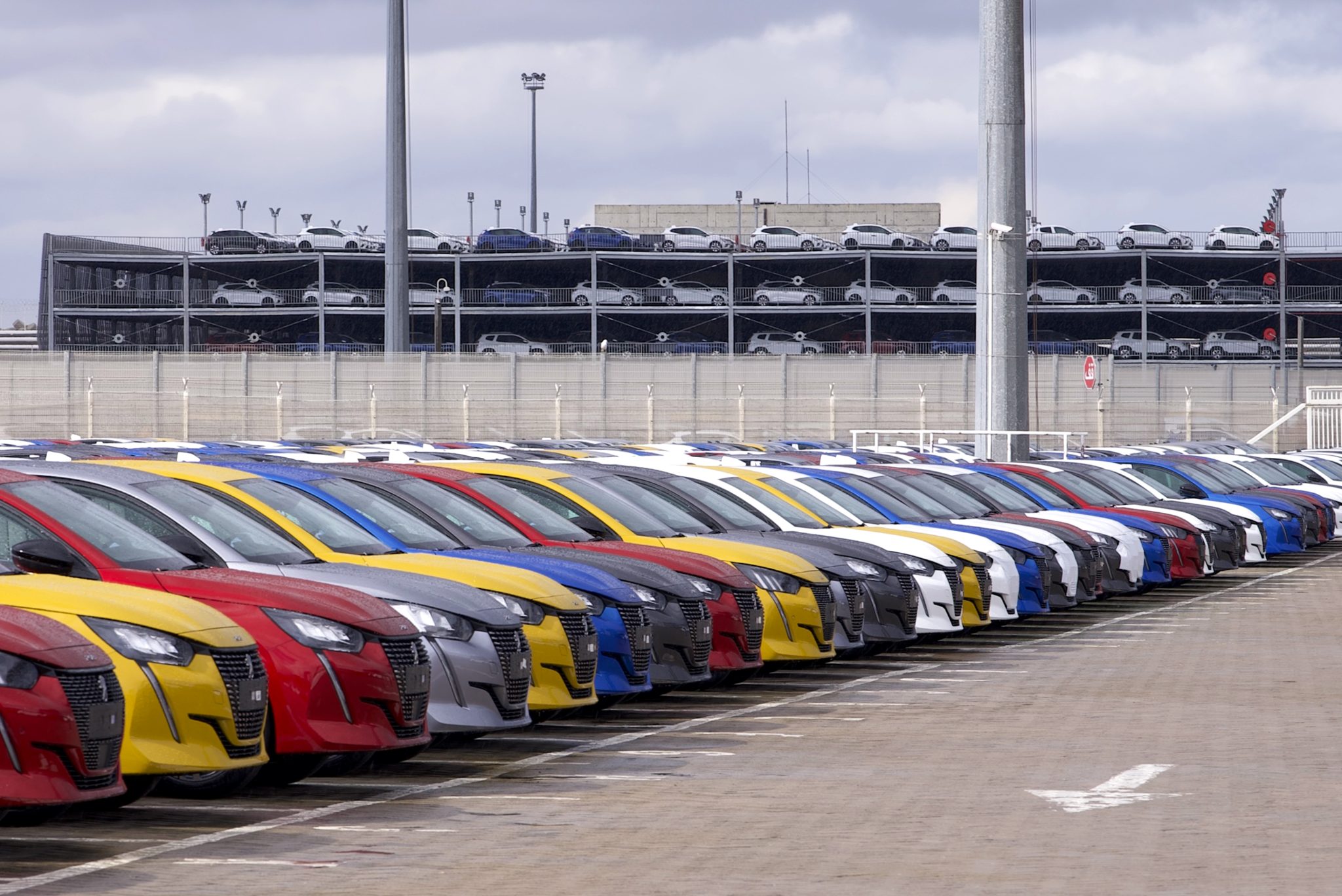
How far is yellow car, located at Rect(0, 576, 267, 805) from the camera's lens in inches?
307

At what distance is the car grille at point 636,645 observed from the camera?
11.3 m

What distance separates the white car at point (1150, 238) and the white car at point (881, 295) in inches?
404

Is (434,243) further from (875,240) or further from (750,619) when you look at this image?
(750,619)

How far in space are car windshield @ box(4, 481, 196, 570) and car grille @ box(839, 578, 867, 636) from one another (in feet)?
19.6

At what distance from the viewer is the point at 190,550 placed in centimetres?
948

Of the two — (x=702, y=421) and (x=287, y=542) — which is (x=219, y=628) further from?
(x=702, y=421)

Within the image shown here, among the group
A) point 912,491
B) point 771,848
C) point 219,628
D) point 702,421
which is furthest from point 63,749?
point 702,421

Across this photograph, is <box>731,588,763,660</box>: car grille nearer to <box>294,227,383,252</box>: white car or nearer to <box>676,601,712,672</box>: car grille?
<box>676,601,712,672</box>: car grille

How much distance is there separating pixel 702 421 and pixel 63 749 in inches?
1536

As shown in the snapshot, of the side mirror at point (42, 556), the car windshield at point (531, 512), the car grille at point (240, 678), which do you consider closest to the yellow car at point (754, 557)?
the car windshield at point (531, 512)

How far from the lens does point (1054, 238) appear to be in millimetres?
90438

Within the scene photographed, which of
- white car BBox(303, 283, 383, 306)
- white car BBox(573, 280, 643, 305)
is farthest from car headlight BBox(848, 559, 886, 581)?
white car BBox(303, 283, 383, 306)

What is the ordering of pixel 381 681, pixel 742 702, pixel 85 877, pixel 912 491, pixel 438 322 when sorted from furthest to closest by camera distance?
1. pixel 438 322
2. pixel 912 491
3. pixel 742 702
4. pixel 381 681
5. pixel 85 877

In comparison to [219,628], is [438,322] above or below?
above
